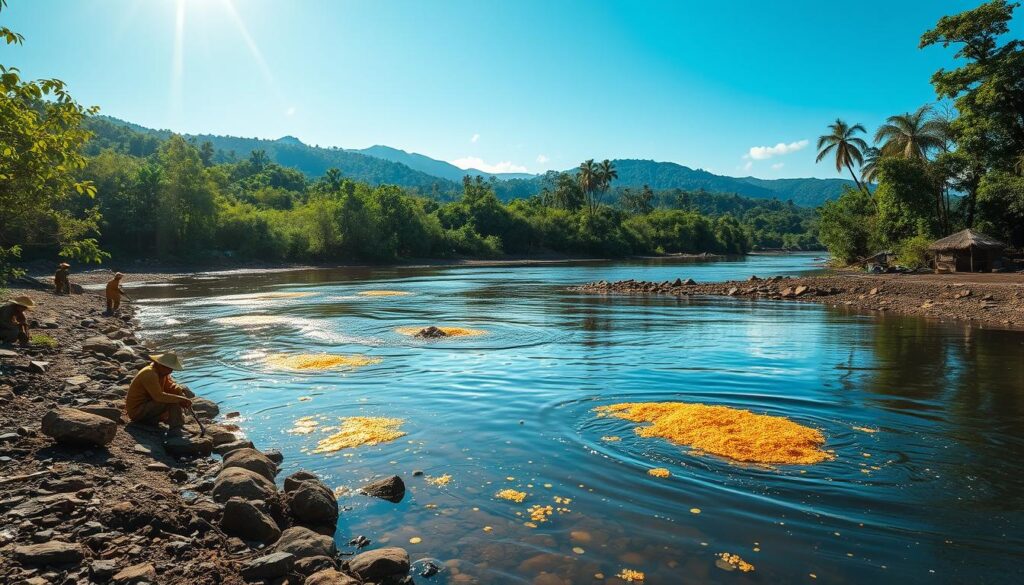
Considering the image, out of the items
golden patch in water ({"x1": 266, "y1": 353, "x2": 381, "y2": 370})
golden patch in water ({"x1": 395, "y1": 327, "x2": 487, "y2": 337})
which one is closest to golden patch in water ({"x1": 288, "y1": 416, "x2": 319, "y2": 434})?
golden patch in water ({"x1": 266, "y1": 353, "x2": 381, "y2": 370})

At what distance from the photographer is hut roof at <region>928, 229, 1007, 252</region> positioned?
40.8m

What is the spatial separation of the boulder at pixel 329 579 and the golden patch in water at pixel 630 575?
2.54 meters

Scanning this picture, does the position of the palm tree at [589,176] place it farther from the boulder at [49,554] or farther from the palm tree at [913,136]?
the boulder at [49,554]

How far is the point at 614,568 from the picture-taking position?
6.09 meters

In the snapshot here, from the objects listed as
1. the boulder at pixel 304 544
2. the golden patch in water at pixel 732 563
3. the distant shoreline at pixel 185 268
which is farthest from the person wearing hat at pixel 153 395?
the distant shoreline at pixel 185 268

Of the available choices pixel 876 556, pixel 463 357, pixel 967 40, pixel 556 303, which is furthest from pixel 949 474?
pixel 967 40

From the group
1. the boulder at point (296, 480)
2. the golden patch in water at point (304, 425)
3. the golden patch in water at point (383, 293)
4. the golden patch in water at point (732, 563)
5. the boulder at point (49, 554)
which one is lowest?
the golden patch in water at point (732, 563)

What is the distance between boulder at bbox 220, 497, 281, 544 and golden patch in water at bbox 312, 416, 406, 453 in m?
3.34

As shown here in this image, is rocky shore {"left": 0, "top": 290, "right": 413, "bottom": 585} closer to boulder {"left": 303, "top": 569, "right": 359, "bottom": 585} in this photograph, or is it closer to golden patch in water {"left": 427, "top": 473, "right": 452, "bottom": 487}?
boulder {"left": 303, "top": 569, "right": 359, "bottom": 585}

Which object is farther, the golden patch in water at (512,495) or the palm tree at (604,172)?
the palm tree at (604,172)

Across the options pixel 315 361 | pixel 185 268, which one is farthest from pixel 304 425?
pixel 185 268

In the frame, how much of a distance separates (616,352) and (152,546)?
1495 cm

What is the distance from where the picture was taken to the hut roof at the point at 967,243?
40781 millimetres

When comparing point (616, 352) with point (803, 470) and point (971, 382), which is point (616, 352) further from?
point (803, 470)
